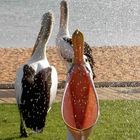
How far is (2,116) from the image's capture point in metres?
7.49

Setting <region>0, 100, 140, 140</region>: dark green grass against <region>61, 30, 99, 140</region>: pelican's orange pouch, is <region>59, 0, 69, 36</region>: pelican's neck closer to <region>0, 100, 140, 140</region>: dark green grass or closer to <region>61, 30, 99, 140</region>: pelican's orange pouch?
<region>0, 100, 140, 140</region>: dark green grass

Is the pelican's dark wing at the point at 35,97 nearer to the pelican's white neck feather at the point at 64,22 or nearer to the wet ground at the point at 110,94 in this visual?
the wet ground at the point at 110,94

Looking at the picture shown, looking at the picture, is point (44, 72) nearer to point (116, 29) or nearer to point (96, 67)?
point (96, 67)

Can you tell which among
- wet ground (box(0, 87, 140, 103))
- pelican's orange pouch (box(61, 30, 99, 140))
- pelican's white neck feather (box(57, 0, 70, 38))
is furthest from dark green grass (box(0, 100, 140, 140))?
pelican's orange pouch (box(61, 30, 99, 140))

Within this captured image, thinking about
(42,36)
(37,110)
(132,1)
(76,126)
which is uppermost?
(76,126)

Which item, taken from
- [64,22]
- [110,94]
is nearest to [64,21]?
[64,22]

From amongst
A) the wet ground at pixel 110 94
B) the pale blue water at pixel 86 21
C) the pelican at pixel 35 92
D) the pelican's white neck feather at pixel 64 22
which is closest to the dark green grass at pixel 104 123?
the wet ground at pixel 110 94

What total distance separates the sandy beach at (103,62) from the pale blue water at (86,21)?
196 centimetres

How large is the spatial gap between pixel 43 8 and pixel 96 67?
12.0 metres

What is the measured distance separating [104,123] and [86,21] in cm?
1261

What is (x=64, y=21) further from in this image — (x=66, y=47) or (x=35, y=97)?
(x=35, y=97)

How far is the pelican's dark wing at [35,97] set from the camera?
5664mm

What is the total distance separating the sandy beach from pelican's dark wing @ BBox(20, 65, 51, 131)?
3.67 metres

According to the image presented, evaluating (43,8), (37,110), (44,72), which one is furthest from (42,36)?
(43,8)
